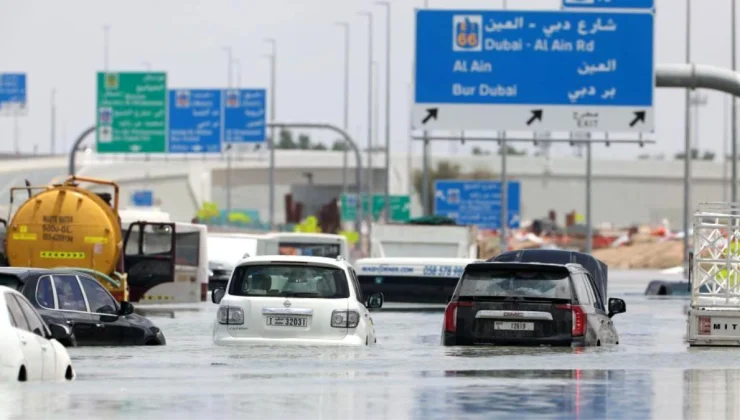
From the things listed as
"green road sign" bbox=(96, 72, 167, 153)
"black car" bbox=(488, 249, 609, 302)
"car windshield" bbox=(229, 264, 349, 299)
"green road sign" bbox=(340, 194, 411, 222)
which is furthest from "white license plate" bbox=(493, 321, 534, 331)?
"green road sign" bbox=(340, 194, 411, 222)

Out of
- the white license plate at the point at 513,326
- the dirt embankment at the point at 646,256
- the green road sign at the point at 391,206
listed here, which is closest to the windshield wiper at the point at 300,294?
the white license plate at the point at 513,326

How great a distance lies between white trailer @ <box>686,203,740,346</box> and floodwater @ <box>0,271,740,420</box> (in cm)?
52

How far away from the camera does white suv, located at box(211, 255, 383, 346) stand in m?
21.6

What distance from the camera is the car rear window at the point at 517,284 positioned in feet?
71.8

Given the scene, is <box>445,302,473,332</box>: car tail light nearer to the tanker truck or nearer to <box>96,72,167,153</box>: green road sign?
the tanker truck

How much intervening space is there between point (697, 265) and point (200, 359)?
7.13 m

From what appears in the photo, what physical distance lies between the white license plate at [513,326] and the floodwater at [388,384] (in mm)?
265

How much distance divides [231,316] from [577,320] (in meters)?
3.88

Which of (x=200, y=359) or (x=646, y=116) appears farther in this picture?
(x=646, y=116)

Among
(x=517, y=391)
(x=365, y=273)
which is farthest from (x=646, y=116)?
(x=517, y=391)

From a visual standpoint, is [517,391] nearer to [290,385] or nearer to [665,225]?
[290,385]

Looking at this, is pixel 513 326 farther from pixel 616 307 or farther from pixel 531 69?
pixel 531 69

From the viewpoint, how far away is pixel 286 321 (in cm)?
2158

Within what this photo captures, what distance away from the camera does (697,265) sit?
25.2m
